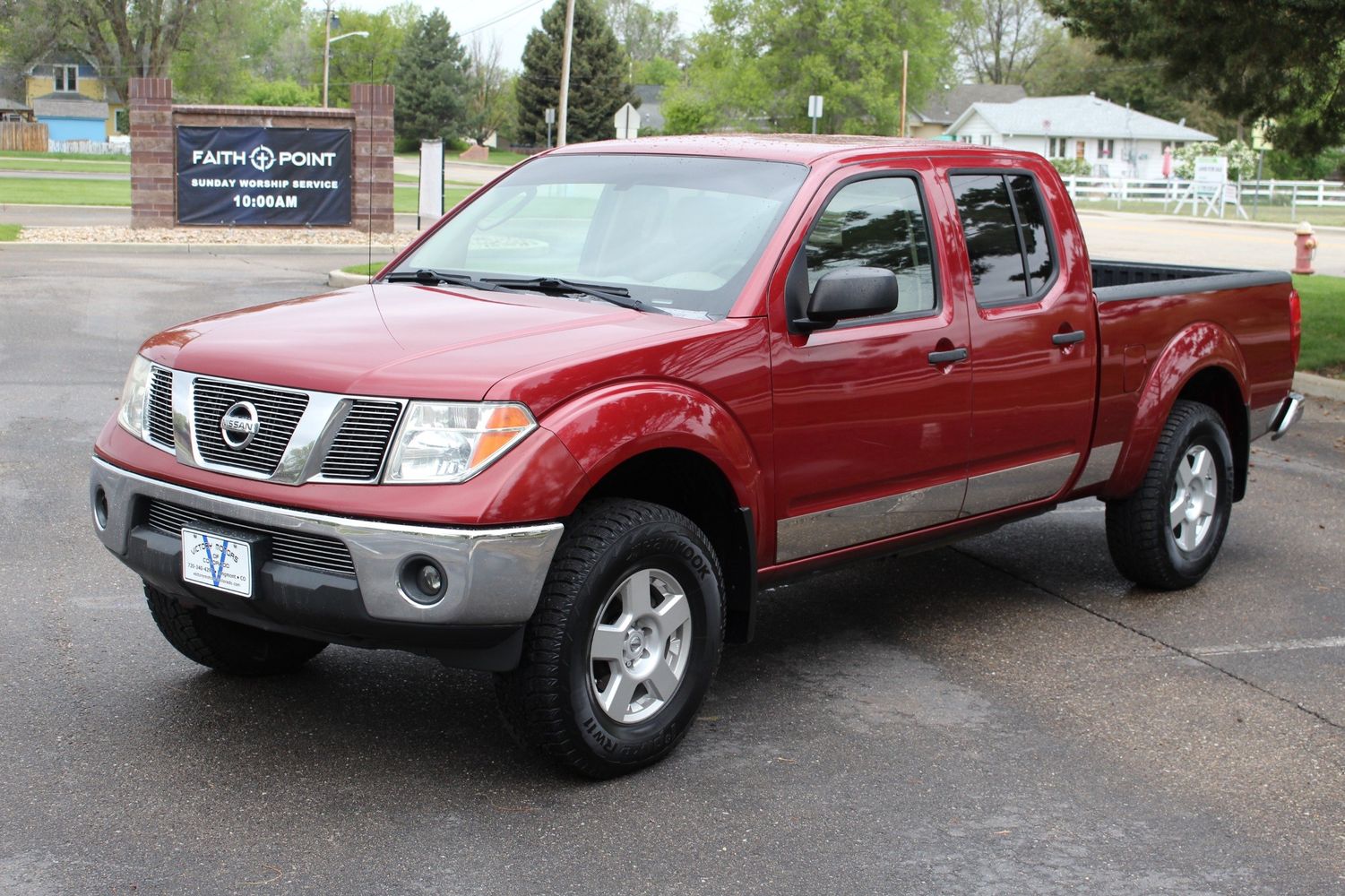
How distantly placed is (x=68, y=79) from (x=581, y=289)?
118 meters

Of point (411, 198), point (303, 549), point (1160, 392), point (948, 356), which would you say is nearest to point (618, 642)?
point (303, 549)

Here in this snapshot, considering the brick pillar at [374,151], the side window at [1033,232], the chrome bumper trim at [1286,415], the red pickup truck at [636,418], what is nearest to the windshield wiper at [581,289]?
the red pickup truck at [636,418]

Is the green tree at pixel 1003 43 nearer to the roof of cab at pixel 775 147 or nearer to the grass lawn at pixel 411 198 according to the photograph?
the grass lawn at pixel 411 198

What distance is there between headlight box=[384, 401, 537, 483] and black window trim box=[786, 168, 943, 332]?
1.27 meters

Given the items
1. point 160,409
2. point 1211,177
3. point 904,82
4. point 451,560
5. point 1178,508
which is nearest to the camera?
point 451,560

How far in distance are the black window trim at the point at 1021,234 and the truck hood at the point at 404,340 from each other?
1.47m

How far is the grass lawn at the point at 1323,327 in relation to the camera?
44.2ft

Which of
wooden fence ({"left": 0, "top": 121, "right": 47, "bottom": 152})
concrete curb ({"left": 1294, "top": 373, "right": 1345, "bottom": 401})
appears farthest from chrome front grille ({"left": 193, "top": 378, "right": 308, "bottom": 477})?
wooden fence ({"left": 0, "top": 121, "right": 47, "bottom": 152})

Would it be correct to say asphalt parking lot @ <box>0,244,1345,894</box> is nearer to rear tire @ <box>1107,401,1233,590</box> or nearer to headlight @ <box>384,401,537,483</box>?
rear tire @ <box>1107,401,1233,590</box>

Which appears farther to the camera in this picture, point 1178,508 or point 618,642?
point 1178,508

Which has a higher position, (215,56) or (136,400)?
(215,56)

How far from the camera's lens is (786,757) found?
4801 mm

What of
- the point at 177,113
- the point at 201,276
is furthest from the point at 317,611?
the point at 177,113

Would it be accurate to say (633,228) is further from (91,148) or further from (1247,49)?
(91,148)
